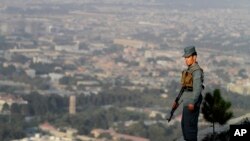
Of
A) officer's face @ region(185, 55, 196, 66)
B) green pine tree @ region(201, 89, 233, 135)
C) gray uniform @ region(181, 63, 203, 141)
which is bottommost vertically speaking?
green pine tree @ region(201, 89, 233, 135)

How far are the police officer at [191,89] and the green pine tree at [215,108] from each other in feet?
4.05

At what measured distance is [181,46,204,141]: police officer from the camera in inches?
134

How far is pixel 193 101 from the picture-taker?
3.39 meters

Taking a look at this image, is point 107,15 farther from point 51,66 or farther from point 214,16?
point 51,66

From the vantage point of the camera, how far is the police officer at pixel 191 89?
11.1 feet

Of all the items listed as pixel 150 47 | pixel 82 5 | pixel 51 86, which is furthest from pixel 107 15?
pixel 51 86

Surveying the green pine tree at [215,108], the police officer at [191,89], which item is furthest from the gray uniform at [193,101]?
the green pine tree at [215,108]

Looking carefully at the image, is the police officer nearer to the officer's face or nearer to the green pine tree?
the officer's face

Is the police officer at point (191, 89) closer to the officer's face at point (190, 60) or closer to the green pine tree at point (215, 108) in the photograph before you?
the officer's face at point (190, 60)

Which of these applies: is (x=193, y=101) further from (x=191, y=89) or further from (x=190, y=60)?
(x=190, y=60)

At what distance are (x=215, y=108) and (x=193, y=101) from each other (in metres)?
1.41

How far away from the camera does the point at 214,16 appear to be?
61.6 meters

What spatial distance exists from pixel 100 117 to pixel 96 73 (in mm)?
11768

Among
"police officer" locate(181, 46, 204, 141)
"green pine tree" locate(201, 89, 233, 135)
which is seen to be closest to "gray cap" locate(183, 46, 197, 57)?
"police officer" locate(181, 46, 204, 141)
